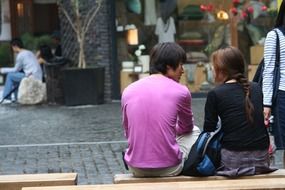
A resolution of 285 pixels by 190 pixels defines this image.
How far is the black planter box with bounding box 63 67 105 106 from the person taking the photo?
44.2ft

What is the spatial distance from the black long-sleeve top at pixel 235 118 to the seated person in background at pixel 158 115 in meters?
0.20

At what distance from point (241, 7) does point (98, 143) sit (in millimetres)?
5921

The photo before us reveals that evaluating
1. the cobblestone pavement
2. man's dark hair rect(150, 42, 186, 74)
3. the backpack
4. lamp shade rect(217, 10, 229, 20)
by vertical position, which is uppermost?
man's dark hair rect(150, 42, 186, 74)

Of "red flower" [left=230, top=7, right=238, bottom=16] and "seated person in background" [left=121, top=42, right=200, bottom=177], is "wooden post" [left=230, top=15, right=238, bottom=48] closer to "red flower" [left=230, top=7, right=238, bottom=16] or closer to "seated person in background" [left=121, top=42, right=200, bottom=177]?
"red flower" [left=230, top=7, right=238, bottom=16]

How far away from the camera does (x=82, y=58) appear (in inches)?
542

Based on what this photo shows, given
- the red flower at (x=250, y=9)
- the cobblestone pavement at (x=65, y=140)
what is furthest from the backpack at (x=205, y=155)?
the red flower at (x=250, y=9)

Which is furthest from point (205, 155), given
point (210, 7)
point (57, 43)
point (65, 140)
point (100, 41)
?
point (57, 43)

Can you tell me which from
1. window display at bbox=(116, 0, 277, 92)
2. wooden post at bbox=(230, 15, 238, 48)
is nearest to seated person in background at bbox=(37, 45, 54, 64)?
window display at bbox=(116, 0, 277, 92)

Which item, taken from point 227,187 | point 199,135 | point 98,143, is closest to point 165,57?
point 199,135

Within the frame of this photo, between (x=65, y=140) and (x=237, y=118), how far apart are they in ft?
17.8

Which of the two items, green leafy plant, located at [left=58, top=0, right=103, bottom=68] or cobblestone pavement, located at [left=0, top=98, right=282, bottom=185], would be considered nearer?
cobblestone pavement, located at [left=0, top=98, right=282, bottom=185]

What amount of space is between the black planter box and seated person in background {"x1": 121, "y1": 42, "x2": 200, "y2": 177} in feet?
28.5

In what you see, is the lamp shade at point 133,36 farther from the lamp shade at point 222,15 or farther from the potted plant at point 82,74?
the lamp shade at point 222,15

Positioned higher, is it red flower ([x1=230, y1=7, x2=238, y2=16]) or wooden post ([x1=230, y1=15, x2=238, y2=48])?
red flower ([x1=230, y1=7, x2=238, y2=16])
